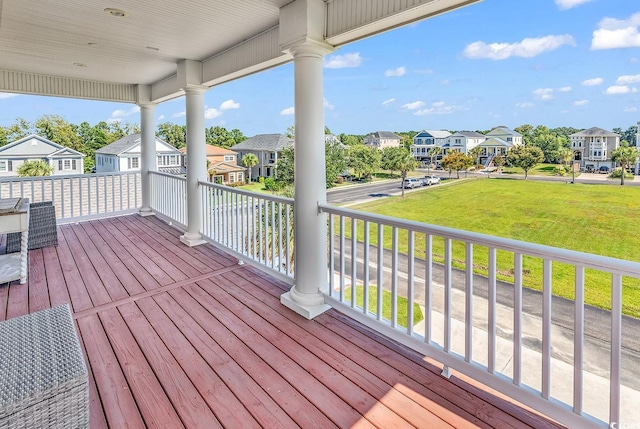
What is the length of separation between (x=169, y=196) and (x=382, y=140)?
458 centimetres

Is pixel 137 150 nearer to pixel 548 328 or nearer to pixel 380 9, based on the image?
pixel 380 9

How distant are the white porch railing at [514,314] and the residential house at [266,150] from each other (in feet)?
5.57

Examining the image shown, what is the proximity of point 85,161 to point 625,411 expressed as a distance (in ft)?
35.4

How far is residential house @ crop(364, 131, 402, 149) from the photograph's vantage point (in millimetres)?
3143

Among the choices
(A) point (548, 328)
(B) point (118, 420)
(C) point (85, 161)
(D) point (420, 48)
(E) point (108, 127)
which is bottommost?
(B) point (118, 420)

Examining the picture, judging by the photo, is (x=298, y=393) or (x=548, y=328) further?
(x=298, y=393)

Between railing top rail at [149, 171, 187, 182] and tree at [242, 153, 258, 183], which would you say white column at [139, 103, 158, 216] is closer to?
railing top rail at [149, 171, 187, 182]

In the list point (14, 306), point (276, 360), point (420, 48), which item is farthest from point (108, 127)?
point (276, 360)

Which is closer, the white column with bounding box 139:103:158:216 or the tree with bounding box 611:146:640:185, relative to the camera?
the tree with bounding box 611:146:640:185

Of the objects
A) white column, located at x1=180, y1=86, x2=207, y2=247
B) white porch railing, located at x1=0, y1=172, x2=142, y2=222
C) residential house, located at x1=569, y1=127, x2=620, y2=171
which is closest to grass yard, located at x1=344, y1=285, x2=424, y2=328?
residential house, located at x1=569, y1=127, x2=620, y2=171

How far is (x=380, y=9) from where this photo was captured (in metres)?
2.45

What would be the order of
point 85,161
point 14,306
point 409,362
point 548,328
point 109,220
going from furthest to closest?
point 85,161, point 109,220, point 14,306, point 409,362, point 548,328

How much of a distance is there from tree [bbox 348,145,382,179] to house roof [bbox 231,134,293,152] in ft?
3.84

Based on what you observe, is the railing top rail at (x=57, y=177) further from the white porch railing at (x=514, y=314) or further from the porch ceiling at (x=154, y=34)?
the white porch railing at (x=514, y=314)
